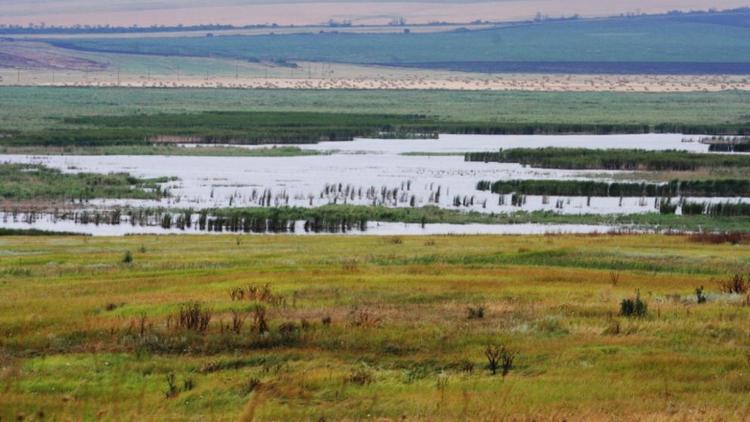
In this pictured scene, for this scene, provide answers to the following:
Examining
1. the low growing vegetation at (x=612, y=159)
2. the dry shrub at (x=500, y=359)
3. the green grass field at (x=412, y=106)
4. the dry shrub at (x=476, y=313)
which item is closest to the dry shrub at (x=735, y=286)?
the dry shrub at (x=476, y=313)

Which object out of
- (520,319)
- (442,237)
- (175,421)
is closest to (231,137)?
(442,237)

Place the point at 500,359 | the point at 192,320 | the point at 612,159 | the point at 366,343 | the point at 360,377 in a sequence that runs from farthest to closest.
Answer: the point at 612,159, the point at 192,320, the point at 366,343, the point at 500,359, the point at 360,377

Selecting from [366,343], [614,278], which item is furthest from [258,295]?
[614,278]

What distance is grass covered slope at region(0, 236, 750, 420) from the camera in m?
19.7

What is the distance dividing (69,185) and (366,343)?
4911cm

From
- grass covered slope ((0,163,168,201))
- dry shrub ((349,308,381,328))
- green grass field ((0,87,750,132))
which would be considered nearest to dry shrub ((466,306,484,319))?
dry shrub ((349,308,381,328))

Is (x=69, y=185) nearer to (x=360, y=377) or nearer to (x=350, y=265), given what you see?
(x=350, y=265)

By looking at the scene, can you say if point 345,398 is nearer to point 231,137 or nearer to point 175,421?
point 175,421

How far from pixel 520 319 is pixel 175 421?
374 inches

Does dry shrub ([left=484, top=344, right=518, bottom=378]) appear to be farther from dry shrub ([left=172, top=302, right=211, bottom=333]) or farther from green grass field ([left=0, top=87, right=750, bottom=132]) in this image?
green grass field ([left=0, top=87, right=750, bottom=132])

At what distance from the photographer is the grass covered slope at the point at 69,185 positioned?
6694 cm

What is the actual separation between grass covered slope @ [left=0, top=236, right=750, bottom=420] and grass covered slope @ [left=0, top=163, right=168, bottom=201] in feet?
98.4

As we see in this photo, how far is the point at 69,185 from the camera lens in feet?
229

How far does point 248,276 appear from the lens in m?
34.8
